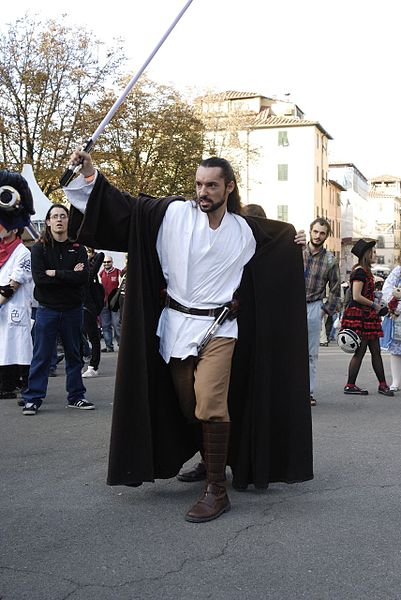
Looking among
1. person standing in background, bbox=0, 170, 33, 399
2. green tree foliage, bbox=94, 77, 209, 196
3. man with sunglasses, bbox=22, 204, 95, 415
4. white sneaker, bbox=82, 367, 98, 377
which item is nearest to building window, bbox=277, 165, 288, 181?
green tree foliage, bbox=94, 77, 209, 196

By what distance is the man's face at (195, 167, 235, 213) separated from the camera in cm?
467

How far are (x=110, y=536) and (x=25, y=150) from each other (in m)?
26.8

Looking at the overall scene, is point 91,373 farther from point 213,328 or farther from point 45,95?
point 45,95

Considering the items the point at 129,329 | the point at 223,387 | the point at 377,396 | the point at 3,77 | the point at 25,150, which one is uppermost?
the point at 3,77

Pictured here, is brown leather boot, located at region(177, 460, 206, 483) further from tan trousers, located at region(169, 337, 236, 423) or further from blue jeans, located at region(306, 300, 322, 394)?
blue jeans, located at region(306, 300, 322, 394)

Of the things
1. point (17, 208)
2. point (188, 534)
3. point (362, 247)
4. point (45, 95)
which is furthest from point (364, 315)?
point (45, 95)

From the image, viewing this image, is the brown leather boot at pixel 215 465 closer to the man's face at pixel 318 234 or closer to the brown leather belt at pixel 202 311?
the brown leather belt at pixel 202 311

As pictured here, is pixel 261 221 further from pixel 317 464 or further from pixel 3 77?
pixel 3 77

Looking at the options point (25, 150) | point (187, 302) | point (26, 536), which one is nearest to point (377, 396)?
point (187, 302)

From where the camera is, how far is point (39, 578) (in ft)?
12.0

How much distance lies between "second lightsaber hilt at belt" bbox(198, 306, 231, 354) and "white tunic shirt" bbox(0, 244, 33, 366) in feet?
13.9

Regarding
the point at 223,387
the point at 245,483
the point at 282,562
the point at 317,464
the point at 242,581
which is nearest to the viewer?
the point at 242,581

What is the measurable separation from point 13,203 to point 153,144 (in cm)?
2649

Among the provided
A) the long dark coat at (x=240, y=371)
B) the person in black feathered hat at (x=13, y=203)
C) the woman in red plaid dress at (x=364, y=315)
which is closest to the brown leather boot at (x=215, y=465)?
the long dark coat at (x=240, y=371)
